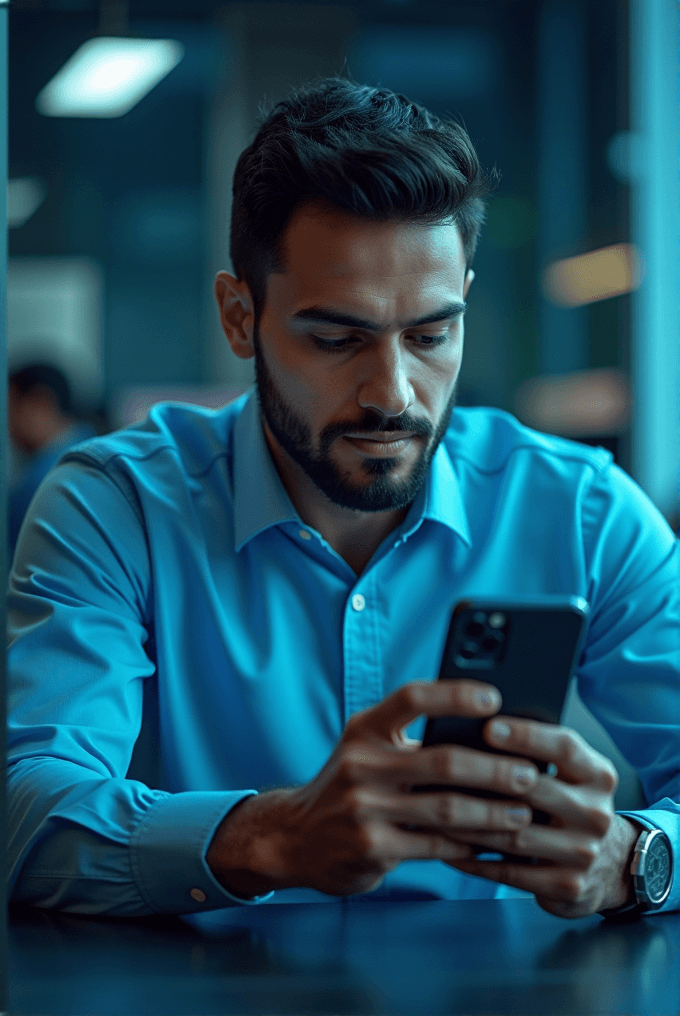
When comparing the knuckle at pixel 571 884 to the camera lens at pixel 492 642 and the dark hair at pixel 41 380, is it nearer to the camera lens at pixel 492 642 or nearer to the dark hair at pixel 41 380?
the camera lens at pixel 492 642

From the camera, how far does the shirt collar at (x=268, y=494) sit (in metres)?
1.28

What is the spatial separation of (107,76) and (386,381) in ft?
15.3

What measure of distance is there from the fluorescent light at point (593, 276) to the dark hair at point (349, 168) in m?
4.04

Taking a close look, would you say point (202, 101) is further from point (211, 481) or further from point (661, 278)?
point (211, 481)

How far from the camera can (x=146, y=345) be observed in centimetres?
564

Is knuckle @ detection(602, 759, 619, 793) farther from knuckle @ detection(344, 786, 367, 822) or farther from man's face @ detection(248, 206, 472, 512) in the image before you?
man's face @ detection(248, 206, 472, 512)

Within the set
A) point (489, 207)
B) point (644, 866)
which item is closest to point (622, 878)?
point (644, 866)

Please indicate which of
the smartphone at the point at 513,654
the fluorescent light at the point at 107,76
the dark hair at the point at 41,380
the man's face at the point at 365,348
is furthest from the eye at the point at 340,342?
the fluorescent light at the point at 107,76

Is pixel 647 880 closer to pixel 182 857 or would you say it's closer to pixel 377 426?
pixel 182 857

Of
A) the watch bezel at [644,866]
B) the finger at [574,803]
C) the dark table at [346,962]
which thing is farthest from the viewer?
the watch bezel at [644,866]

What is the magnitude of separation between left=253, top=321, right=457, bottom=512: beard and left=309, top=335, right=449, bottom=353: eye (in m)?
0.08

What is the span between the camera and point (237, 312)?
1.42 m

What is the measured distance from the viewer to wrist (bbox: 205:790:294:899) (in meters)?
0.86

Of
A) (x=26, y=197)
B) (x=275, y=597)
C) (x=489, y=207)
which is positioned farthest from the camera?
(x=26, y=197)
